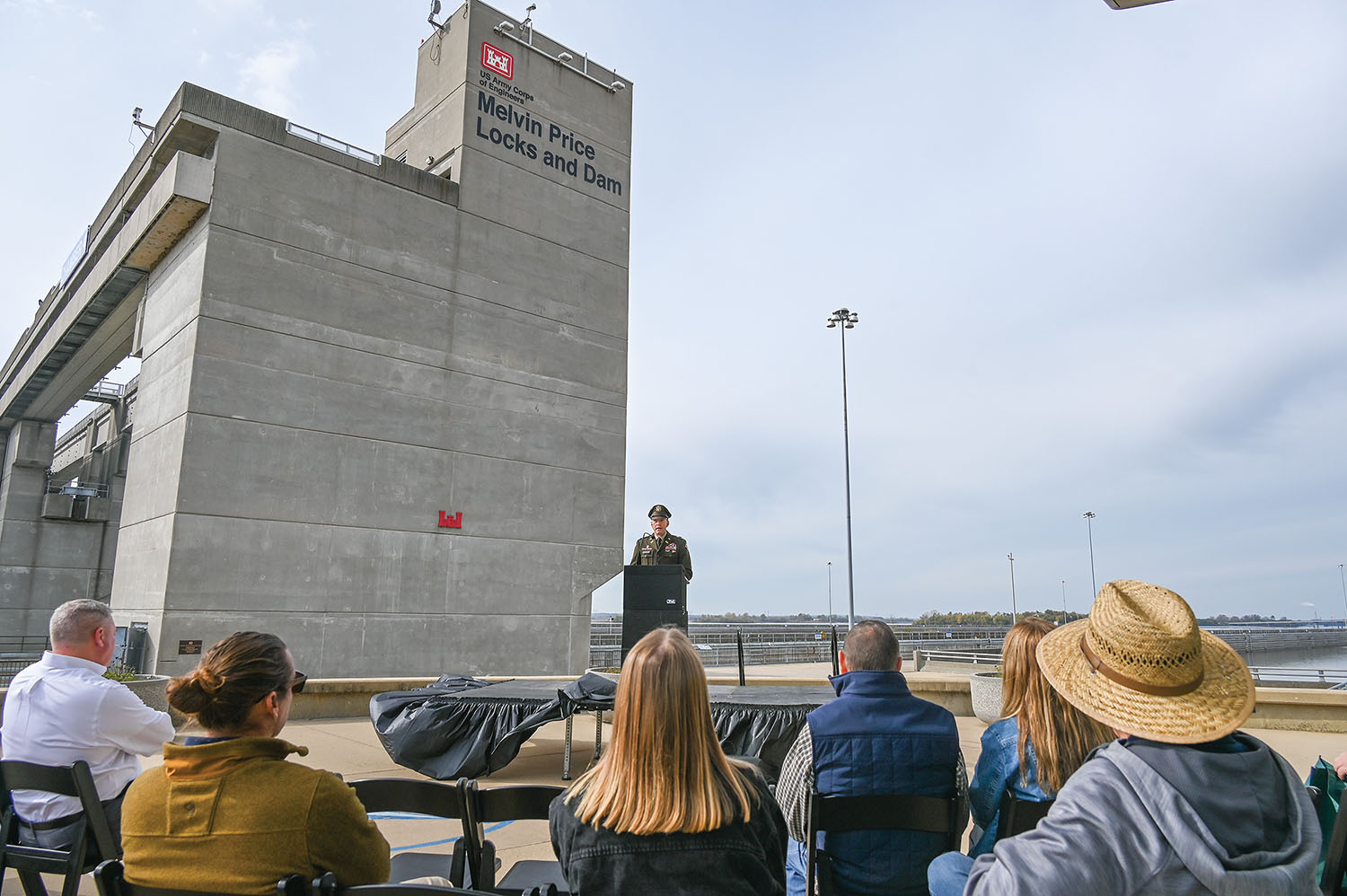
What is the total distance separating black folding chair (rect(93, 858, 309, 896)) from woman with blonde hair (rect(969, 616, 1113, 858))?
7.06ft

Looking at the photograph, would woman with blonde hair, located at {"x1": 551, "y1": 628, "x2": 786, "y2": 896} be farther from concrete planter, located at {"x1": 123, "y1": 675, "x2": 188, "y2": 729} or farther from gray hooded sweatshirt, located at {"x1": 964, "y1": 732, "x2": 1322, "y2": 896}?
concrete planter, located at {"x1": 123, "y1": 675, "x2": 188, "y2": 729}

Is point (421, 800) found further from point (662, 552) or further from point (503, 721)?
point (662, 552)

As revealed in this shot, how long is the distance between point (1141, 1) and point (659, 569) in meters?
7.04

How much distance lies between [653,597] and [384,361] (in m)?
9.07

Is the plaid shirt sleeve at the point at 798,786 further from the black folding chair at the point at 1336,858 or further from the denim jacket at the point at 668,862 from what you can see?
the black folding chair at the point at 1336,858

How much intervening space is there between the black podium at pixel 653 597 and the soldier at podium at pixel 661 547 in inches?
11.1

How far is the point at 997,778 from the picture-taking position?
2832 mm

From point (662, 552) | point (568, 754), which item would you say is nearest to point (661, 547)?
point (662, 552)

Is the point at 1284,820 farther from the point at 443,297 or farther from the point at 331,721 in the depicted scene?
the point at 443,297

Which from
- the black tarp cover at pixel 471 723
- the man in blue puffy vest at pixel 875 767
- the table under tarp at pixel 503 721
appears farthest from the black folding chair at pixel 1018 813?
the black tarp cover at pixel 471 723

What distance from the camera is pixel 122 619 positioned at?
14102 millimetres

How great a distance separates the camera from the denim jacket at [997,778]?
8.90 ft

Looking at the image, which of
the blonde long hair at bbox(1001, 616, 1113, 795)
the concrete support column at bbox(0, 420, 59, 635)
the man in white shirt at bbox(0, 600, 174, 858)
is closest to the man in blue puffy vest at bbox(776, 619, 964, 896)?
the blonde long hair at bbox(1001, 616, 1113, 795)

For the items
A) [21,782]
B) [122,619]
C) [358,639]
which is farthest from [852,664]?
[122,619]
